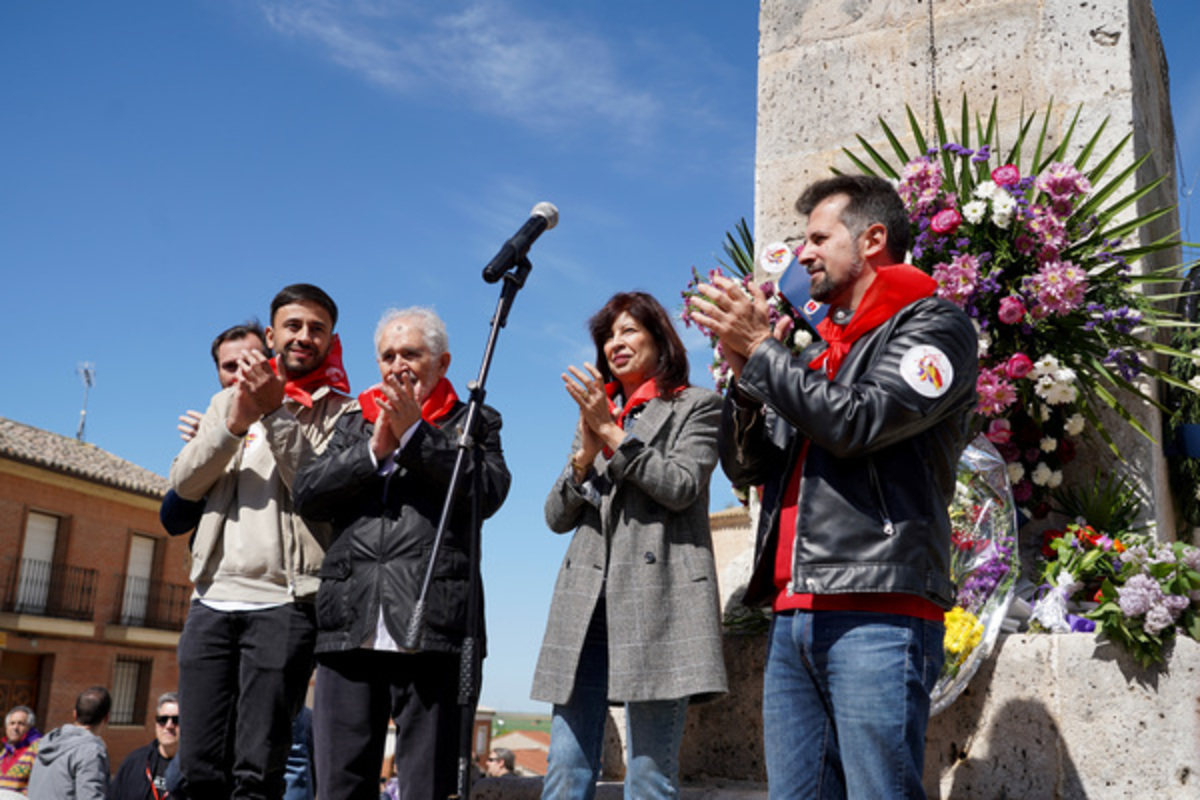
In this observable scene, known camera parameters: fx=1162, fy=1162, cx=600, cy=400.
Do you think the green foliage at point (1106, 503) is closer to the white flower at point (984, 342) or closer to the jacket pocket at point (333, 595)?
the white flower at point (984, 342)

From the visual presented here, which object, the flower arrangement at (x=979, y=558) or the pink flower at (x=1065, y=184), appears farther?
the pink flower at (x=1065, y=184)

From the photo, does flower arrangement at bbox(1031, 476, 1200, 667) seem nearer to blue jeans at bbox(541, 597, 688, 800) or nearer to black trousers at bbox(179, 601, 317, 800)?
blue jeans at bbox(541, 597, 688, 800)

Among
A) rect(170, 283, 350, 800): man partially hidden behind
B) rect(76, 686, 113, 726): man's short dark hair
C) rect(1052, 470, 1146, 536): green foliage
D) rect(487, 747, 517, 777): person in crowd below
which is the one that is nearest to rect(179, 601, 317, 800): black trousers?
rect(170, 283, 350, 800): man partially hidden behind

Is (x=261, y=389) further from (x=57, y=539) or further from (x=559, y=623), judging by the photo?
(x=57, y=539)

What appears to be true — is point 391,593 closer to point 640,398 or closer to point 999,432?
point 640,398

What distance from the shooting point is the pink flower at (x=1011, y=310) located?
4102 mm

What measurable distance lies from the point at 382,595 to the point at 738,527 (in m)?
21.5

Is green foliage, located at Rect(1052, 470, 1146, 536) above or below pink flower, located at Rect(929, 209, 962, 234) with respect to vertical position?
below

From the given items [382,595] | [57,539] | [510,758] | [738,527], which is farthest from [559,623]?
[57,539]

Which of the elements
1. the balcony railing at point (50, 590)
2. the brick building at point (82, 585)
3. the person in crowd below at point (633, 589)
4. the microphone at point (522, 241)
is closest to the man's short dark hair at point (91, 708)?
the person in crowd below at point (633, 589)

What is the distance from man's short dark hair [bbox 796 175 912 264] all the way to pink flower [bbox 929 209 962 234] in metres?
1.47

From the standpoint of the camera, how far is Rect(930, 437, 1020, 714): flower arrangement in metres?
3.62

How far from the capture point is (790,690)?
2.49 m

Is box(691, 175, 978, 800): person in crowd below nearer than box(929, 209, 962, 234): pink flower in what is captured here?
Yes
